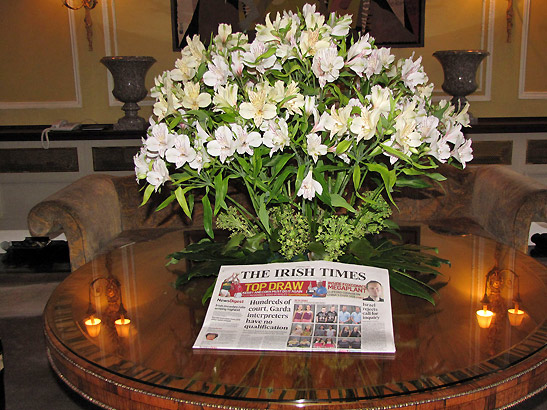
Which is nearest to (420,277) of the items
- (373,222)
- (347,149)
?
(373,222)

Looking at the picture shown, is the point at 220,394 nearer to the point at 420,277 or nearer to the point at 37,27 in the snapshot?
the point at 420,277

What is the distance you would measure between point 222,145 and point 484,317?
0.68m

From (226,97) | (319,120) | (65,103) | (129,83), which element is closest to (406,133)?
(319,120)

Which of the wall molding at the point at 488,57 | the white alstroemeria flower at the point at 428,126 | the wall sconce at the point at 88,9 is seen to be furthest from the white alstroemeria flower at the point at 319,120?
the wall sconce at the point at 88,9

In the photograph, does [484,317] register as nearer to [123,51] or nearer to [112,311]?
[112,311]

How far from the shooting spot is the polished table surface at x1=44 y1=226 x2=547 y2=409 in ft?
3.40

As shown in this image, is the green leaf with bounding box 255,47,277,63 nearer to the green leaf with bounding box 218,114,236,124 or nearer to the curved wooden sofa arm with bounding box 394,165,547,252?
the green leaf with bounding box 218,114,236,124

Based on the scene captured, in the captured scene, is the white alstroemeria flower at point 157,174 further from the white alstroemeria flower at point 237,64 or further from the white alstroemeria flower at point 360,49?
the white alstroemeria flower at point 360,49

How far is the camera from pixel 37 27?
4.16 meters

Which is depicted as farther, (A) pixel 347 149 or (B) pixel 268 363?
(A) pixel 347 149

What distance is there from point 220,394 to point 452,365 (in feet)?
1.41

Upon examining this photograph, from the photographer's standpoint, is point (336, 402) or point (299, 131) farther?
point (299, 131)

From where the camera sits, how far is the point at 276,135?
1271 mm

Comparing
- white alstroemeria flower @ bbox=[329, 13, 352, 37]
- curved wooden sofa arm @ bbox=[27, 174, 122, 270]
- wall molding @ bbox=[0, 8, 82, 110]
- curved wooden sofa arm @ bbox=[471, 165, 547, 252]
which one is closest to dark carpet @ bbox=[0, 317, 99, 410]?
curved wooden sofa arm @ bbox=[27, 174, 122, 270]
